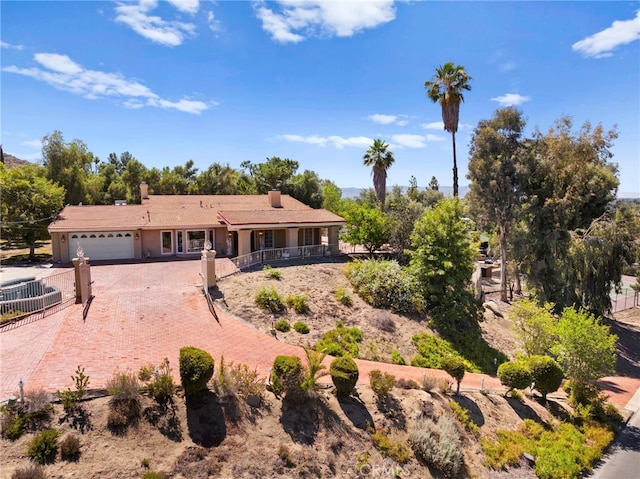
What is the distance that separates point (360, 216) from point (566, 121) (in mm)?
17333

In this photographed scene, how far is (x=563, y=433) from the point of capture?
14.0 m

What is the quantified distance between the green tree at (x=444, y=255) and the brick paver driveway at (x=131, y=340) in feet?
18.7

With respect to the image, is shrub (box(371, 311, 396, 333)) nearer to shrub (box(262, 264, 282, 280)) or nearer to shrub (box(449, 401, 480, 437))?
shrub (box(449, 401, 480, 437))

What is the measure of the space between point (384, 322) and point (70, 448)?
47.9ft

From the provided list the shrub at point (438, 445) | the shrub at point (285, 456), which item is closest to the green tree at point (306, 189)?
the shrub at point (438, 445)

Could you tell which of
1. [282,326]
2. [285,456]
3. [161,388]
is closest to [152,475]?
[161,388]

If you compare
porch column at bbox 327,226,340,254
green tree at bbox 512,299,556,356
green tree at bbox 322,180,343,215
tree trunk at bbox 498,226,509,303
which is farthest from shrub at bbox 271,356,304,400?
green tree at bbox 322,180,343,215

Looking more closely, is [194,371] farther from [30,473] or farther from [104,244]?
[104,244]

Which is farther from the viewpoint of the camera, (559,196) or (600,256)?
(559,196)

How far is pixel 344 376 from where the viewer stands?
39.5ft

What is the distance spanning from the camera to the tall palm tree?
34188 millimetres

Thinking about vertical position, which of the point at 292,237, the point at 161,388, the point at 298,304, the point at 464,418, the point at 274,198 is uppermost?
the point at 274,198

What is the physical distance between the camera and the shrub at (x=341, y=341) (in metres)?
16.7

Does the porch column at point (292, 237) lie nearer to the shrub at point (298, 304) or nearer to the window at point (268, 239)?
the window at point (268, 239)
